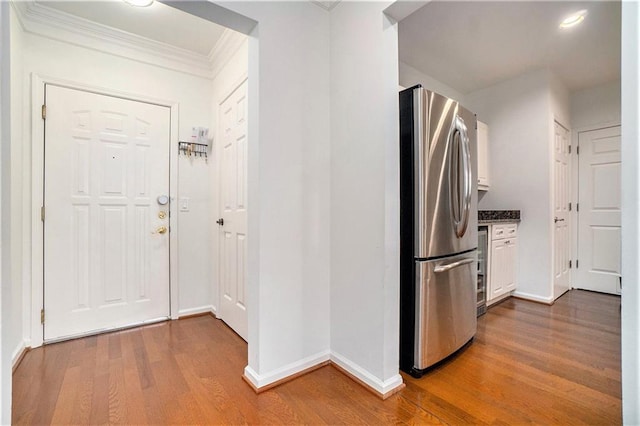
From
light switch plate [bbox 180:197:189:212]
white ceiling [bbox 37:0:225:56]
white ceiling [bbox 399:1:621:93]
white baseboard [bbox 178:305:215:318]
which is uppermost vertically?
white ceiling [bbox 399:1:621:93]

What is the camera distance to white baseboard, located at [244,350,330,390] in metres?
1.63

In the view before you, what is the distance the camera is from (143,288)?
2.59 meters

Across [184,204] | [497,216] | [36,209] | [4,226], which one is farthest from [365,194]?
[36,209]

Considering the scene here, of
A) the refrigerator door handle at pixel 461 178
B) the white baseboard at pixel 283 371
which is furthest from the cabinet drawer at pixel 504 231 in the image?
the white baseboard at pixel 283 371

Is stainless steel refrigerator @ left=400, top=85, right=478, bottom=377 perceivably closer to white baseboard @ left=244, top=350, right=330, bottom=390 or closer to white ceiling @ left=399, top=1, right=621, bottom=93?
white baseboard @ left=244, top=350, right=330, bottom=390

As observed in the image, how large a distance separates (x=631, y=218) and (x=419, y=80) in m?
2.82

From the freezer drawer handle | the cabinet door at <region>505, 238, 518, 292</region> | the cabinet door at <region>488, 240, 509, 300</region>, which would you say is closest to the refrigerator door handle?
the freezer drawer handle

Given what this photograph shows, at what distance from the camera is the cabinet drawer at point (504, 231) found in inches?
117

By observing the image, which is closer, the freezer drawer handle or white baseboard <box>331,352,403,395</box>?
white baseboard <box>331,352,403,395</box>

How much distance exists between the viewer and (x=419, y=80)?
3.23 m

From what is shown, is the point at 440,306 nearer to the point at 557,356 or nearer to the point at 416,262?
the point at 416,262

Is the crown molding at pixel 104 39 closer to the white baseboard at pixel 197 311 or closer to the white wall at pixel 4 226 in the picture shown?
the white wall at pixel 4 226

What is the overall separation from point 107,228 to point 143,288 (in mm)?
608

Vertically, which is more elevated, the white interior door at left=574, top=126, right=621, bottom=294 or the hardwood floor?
the white interior door at left=574, top=126, right=621, bottom=294
